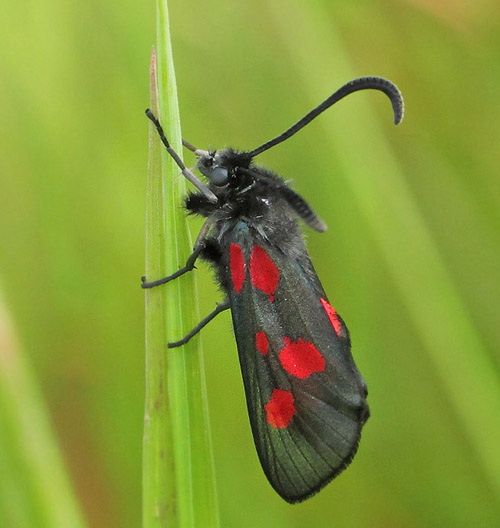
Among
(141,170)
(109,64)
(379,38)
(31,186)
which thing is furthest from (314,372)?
(379,38)

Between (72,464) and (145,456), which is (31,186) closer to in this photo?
(72,464)

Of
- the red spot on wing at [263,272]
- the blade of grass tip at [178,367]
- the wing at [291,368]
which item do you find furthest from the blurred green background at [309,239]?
the blade of grass tip at [178,367]

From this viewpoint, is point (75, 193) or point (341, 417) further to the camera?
point (75, 193)

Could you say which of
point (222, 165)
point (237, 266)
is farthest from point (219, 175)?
point (237, 266)

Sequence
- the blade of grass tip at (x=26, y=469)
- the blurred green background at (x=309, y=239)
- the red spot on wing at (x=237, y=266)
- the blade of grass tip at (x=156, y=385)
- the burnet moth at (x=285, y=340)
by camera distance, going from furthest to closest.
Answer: the blurred green background at (x=309, y=239), the red spot on wing at (x=237, y=266), the burnet moth at (x=285, y=340), the blade of grass tip at (x=26, y=469), the blade of grass tip at (x=156, y=385)

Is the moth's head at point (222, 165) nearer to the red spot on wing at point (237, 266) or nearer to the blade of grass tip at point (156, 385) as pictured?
the red spot on wing at point (237, 266)

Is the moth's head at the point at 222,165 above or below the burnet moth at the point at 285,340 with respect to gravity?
→ above
